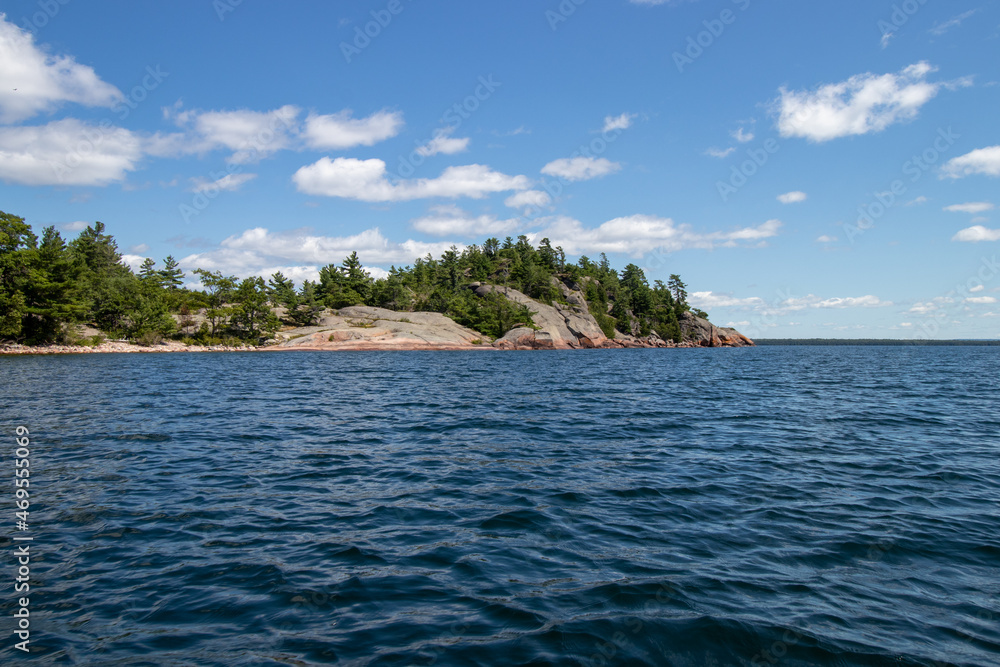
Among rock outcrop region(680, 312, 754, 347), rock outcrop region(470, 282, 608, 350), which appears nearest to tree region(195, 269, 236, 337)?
rock outcrop region(470, 282, 608, 350)

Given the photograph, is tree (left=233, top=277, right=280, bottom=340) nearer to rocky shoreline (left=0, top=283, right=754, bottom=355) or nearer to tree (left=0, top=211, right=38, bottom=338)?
rocky shoreline (left=0, top=283, right=754, bottom=355)

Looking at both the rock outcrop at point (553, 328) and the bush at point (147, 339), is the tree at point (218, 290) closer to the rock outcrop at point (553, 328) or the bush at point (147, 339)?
the bush at point (147, 339)

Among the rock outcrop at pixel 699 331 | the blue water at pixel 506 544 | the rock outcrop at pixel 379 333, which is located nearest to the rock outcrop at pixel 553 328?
the rock outcrop at pixel 379 333

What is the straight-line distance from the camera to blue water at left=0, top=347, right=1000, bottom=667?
5.70 meters

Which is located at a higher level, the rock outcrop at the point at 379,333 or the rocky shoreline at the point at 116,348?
the rock outcrop at the point at 379,333

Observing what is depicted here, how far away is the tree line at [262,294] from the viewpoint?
2525 inches

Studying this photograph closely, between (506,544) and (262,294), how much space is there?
9577 centimetres

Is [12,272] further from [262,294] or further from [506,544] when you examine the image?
[506,544]

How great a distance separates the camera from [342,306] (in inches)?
4555

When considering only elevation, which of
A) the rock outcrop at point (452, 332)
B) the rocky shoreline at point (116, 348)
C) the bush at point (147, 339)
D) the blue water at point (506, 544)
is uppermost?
the rock outcrop at point (452, 332)

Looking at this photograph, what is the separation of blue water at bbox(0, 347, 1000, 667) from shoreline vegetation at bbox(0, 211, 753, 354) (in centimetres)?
6372

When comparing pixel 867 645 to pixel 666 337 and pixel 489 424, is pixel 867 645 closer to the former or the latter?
pixel 489 424

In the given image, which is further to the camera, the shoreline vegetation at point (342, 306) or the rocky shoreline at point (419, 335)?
the rocky shoreline at point (419, 335)

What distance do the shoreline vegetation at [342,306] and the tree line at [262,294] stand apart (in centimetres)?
24
